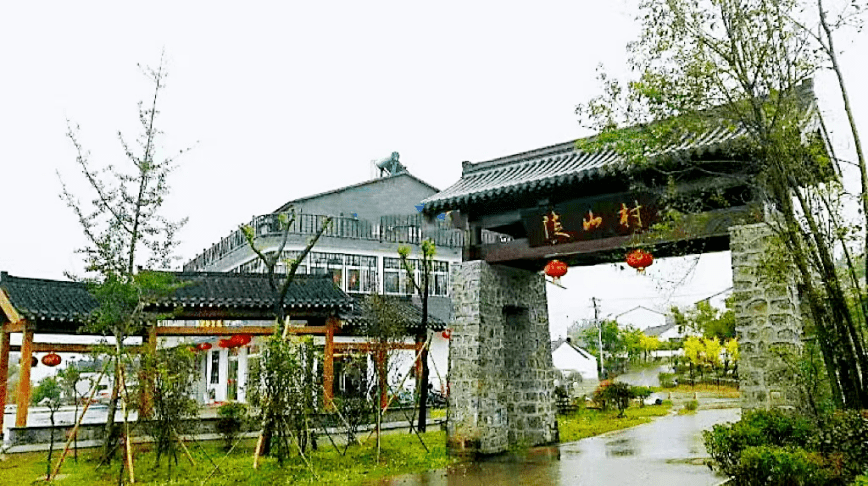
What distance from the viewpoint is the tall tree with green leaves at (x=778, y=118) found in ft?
18.6

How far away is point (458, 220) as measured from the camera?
395 inches

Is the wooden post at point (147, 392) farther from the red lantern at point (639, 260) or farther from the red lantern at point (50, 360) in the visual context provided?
the red lantern at point (639, 260)

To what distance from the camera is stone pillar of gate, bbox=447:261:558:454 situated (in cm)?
947

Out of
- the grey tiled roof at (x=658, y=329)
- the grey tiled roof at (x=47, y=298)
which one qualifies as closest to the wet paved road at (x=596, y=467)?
the grey tiled roof at (x=47, y=298)

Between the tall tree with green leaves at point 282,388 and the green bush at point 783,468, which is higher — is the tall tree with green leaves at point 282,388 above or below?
above

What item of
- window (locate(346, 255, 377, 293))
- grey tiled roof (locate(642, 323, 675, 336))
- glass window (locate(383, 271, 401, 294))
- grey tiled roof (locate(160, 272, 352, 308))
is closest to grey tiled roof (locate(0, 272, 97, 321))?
grey tiled roof (locate(160, 272, 352, 308))

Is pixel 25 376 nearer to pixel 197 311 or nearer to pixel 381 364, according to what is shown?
pixel 197 311

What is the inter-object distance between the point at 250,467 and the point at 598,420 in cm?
879

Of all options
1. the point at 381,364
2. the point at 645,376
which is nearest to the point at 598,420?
the point at 381,364

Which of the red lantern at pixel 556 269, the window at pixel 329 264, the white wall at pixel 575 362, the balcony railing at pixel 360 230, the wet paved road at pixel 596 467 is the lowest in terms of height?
the wet paved road at pixel 596 467

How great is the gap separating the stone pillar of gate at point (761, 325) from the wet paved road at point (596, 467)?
1082mm

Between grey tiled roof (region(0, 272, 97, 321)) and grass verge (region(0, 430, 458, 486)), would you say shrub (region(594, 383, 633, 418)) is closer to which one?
grass verge (region(0, 430, 458, 486))

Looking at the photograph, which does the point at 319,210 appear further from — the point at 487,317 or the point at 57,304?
the point at 487,317

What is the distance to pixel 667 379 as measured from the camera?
29375 mm
